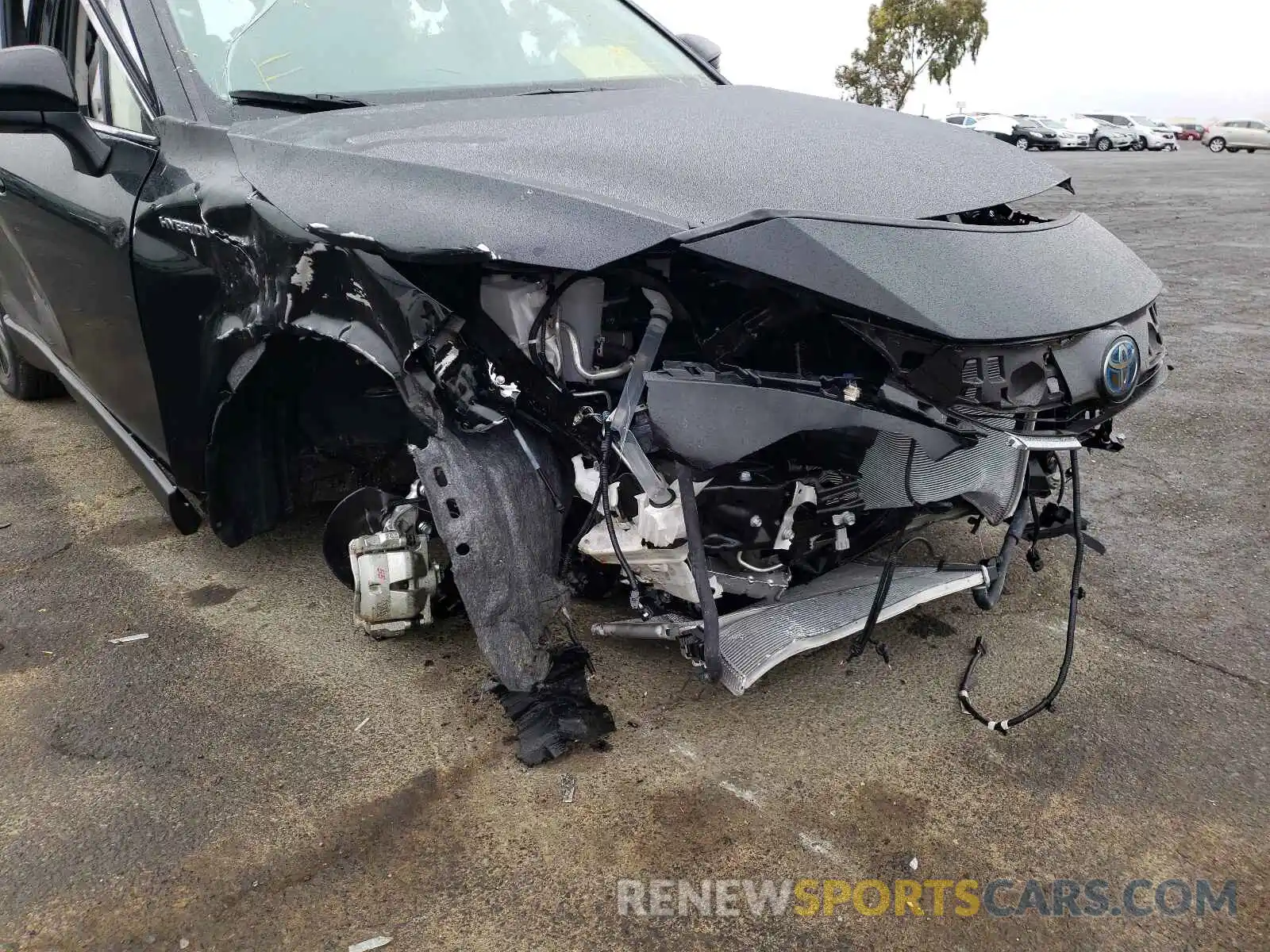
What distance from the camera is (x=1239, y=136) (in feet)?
125

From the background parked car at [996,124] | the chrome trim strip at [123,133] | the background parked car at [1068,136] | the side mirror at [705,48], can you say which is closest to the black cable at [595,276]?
the chrome trim strip at [123,133]

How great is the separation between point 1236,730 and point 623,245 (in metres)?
1.92

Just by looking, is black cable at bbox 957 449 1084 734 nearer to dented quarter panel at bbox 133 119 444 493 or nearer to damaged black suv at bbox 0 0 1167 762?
damaged black suv at bbox 0 0 1167 762

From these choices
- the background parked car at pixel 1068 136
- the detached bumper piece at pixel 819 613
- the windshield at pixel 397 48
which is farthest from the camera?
the background parked car at pixel 1068 136

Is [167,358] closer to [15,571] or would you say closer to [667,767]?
[15,571]

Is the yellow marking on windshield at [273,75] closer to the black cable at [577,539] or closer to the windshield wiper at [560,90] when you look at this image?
the windshield wiper at [560,90]

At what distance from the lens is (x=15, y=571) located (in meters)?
3.29

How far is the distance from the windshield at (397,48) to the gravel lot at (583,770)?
160cm

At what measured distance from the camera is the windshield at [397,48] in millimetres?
2684

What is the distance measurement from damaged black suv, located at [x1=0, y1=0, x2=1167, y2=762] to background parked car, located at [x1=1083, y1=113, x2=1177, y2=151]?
145 feet

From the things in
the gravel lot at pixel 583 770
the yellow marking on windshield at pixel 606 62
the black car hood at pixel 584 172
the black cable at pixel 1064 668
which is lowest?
the gravel lot at pixel 583 770

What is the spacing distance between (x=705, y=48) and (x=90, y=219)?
2472mm

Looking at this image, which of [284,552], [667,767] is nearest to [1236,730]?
[667,767]

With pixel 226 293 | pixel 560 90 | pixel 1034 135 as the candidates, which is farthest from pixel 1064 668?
pixel 1034 135
